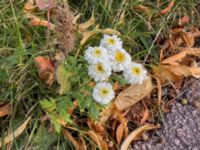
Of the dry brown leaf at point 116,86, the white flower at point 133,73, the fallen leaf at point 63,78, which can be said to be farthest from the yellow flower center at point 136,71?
the dry brown leaf at point 116,86

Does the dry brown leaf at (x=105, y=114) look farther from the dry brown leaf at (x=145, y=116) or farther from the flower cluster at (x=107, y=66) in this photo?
the flower cluster at (x=107, y=66)

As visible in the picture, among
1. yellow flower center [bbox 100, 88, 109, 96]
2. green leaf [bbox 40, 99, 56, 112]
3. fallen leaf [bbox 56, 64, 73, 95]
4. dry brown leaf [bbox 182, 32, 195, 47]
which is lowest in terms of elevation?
dry brown leaf [bbox 182, 32, 195, 47]

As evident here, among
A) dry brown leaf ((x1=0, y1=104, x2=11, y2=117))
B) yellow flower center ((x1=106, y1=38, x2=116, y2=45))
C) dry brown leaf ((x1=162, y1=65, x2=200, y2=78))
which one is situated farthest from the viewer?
dry brown leaf ((x1=162, y1=65, x2=200, y2=78))

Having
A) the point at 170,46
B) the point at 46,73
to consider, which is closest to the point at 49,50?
the point at 46,73

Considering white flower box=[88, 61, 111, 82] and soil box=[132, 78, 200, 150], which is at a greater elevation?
white flower box=[88, 61, 111, 82]

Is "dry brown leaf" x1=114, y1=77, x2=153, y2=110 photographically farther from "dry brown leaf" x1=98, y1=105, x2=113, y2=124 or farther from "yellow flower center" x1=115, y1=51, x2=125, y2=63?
"yellow flower center" x1=115, y1=51, x2=125, y2=63

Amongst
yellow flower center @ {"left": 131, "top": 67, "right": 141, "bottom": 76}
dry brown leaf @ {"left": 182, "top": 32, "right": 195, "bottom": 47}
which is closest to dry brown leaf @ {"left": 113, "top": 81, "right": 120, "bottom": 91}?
yellow flower center @ {"left": 131, "top": 67, "right": 141, "bottom": 76}
